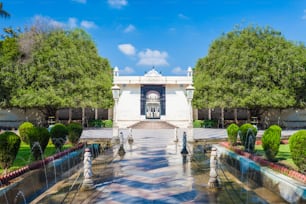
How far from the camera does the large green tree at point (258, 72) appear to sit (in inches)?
995

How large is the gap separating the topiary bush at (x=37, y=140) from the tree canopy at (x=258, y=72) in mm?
19389

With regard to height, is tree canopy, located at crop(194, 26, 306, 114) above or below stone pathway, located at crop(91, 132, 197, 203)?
above

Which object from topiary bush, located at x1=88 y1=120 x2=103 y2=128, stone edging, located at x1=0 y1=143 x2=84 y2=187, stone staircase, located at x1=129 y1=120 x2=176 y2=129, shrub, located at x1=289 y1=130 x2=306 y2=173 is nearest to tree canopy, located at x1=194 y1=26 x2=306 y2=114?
stone staircase, located at x1=129 y1=120 x2=176 y2=129

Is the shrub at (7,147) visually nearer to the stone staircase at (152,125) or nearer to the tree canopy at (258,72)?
the tree canopy at (258,72)

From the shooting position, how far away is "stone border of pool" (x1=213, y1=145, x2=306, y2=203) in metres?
5.70

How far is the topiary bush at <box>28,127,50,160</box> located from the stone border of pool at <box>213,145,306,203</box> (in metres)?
5.66

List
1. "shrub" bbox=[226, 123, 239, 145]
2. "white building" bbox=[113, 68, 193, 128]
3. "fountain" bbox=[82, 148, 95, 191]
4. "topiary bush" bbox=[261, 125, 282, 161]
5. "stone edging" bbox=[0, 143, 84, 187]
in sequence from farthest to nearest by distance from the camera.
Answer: "white building" bbox=[113, 68, 193, 128] < "shrub" bbox=[226, 123, 239, 145] < "topiary bush" bbox=[261, 125, 282, 161] < "fountain" bbox=[82, 148, 95, 191] < "stone edging" bbox=[0, 143, 84, 187]

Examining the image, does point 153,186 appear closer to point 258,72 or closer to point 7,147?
point 7,147

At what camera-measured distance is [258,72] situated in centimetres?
2605

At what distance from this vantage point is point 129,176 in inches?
333

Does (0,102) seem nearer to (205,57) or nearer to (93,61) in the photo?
(93,61)

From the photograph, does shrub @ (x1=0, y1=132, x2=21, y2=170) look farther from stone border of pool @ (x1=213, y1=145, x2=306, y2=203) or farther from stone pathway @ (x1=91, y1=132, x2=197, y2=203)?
stone border of pool @ (x1=213, y1=145, x2=306, y2=203)

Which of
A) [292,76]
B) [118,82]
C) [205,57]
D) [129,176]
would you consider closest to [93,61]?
[118,82]

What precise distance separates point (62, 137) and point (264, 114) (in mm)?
26044
